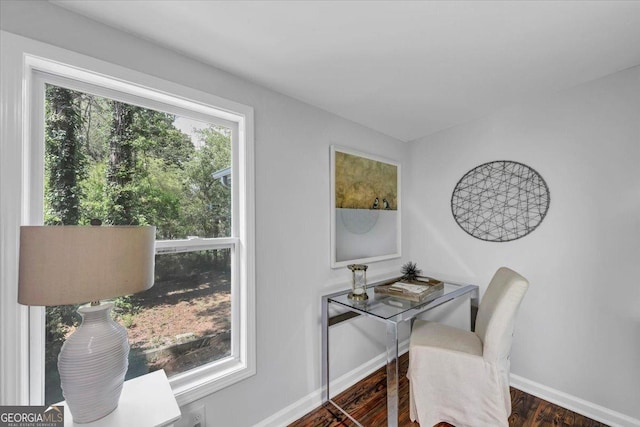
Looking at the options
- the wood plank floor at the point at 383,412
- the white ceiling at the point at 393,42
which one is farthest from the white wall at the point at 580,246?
the white ceiling at the point at 393,42

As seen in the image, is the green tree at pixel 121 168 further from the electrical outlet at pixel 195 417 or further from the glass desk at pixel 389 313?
the glass desk at pixel 389 313

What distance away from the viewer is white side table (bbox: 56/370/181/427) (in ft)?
3.13

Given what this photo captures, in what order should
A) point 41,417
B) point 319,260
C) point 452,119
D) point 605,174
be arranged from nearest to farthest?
1. point 41,417
2. point 605,174
3. point 319,260
4. point 452,119

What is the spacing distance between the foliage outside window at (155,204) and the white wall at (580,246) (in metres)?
2.17

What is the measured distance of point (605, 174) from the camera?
1817mm

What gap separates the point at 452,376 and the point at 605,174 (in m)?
1.67

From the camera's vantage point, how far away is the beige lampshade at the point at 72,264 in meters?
0.78

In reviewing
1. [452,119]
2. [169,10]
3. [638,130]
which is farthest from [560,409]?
[169,10]

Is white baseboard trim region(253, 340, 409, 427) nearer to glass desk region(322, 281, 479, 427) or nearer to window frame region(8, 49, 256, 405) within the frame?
glass desk region(322, 281, 479, 427)

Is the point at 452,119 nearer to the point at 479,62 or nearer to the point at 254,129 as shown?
the point at 479,62

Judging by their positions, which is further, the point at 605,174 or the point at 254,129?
the point at 605,174

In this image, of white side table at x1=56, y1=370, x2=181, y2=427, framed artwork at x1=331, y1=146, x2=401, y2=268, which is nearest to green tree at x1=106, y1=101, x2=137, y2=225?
white side table at x1=56, y1=370, x2=181, y2=427

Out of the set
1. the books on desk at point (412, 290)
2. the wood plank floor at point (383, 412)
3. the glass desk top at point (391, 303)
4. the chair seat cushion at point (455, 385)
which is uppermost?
the books on desk at point (412, 290)

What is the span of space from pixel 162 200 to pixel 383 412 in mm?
1949
